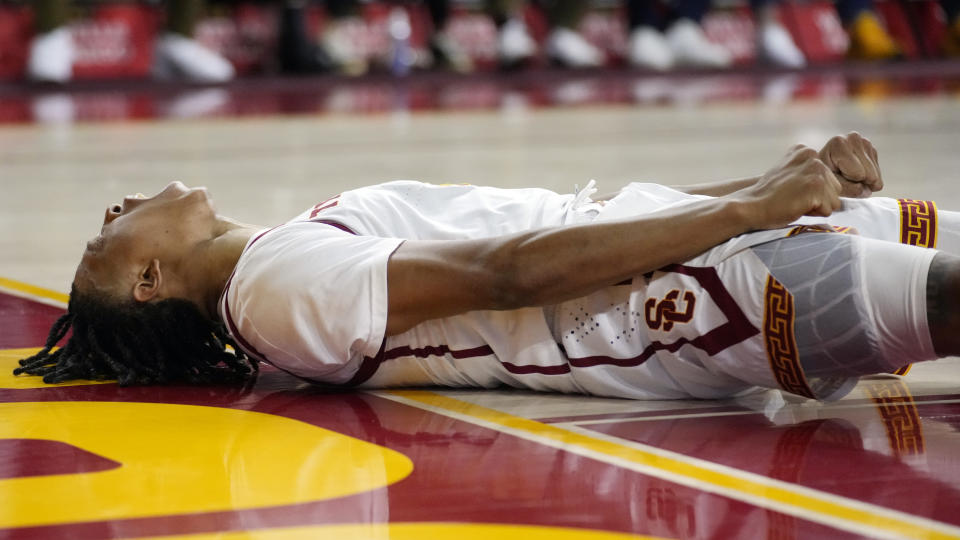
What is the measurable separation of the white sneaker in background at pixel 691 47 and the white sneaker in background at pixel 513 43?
169 cm

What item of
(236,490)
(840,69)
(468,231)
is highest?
(468,231)

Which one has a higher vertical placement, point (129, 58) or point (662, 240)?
point (662, 240)

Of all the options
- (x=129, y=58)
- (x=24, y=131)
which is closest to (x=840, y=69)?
(x=129, y=58)

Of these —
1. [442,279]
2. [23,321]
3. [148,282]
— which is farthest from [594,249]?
[23,321]

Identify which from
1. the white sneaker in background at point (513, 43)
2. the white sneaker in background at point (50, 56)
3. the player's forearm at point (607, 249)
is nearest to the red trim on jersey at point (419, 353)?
the player's forearm at point (607, 249)

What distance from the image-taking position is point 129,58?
14.3m

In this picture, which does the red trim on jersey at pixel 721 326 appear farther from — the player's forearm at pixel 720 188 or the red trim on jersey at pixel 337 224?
the red trim on jersey at pixel 337 224

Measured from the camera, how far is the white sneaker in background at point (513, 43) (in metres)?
15.5

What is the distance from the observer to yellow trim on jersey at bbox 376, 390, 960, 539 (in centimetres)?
209

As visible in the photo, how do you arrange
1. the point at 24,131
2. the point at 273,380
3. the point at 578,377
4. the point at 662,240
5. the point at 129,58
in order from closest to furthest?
the point at 662,240, the point at 578,377, the point at 273,380, the point at 24,131, the point at 129,58

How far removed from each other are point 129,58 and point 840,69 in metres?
7.72

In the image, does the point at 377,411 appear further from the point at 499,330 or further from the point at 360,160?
the point at 360,160

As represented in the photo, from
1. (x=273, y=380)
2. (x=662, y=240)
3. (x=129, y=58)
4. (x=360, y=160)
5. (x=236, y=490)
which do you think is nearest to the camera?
(x=236, y=490)

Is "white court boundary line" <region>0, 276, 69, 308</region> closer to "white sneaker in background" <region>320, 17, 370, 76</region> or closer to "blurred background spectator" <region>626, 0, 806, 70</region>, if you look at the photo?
"white sneaker in background" <region>320, 17, 370, 76</region>
